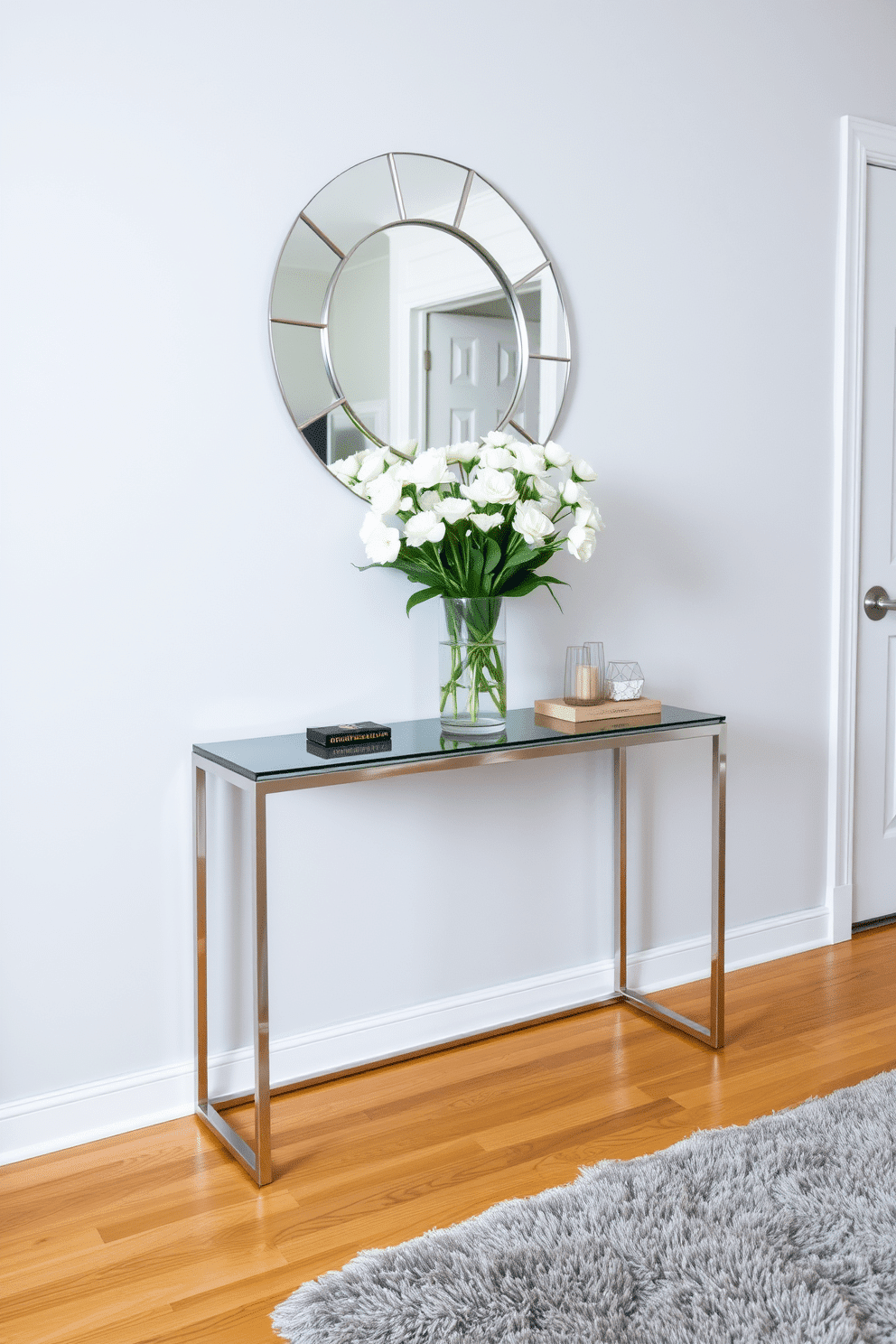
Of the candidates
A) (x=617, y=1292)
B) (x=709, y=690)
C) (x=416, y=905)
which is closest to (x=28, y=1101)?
(x=416, y=905)

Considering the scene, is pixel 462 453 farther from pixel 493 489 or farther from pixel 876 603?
pixel 876 603

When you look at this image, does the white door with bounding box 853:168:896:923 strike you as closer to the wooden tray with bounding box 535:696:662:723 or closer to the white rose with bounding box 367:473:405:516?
the wooden tray with bounding box 535:696:662:723

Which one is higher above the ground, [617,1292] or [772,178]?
[772,178]

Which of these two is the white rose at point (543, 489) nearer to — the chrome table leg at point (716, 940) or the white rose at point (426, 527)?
the white rose at point (426, 527)

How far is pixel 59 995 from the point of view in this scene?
1997 millimetres

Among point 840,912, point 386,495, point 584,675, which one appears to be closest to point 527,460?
point 386,495

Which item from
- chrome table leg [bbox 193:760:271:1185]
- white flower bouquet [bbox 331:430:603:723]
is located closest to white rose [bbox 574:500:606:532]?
white flower bouquet [bbox 331:430:603:723]

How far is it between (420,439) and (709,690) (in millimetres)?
1035

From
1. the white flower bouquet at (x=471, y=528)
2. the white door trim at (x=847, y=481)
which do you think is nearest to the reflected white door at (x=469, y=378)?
the white flower bouquet at (x=471, y=528)

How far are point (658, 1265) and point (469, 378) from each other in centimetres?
170

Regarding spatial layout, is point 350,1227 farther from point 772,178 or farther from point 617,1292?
point 772,178

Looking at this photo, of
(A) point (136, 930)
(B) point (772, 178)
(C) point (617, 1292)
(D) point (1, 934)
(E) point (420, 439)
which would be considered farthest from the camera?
(B) point (772, 178)

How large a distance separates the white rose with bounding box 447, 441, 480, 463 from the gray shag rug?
4.26 feet

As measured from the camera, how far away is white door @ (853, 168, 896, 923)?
304 cm
